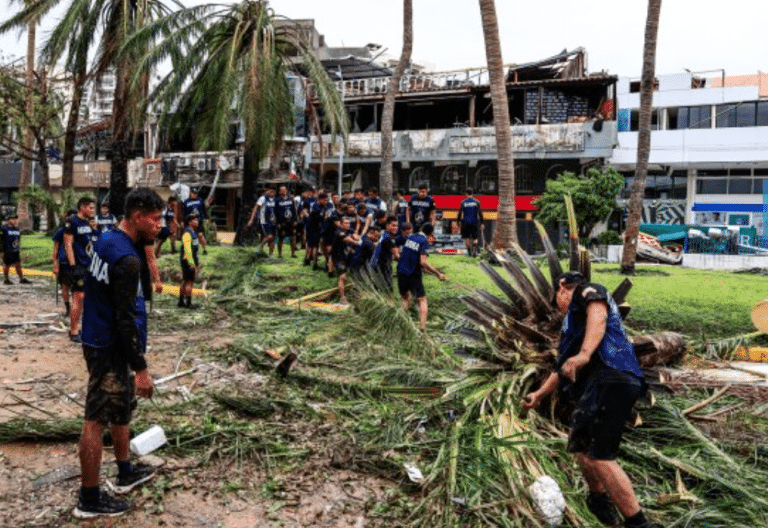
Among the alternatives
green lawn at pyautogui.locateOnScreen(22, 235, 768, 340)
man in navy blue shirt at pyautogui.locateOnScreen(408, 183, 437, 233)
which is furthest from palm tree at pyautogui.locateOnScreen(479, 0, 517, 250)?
man in navy blue shirt at pyautogui.locateOnScreen(408, 183, 437, 233)

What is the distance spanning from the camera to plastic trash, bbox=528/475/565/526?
3912mm

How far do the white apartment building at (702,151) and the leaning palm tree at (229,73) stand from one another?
17.5 meters

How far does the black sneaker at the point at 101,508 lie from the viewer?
3828 millimetres

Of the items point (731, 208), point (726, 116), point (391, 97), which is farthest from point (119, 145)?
point (726, 116)

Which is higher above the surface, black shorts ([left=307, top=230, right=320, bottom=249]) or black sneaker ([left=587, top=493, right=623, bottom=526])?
black shorts ([left=307, top=230, right=320, bottom=249])

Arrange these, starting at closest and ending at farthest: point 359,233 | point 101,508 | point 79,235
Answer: point 101,508 → point 79,235 → point 359,233

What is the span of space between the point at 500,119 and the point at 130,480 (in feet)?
38.5

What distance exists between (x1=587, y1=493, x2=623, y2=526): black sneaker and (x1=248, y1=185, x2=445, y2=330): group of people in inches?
195

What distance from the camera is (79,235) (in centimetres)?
899

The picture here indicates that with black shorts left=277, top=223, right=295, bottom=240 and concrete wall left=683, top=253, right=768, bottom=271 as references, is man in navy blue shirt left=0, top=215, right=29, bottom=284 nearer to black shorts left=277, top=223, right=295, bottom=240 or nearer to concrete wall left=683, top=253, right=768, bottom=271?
black shorts left=277, top=223, right=295, bottom=240

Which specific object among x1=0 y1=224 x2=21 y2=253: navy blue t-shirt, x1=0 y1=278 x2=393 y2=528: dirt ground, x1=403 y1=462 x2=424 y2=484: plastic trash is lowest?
x1=0 y1=278 x2=393 y2=528: dirt ground

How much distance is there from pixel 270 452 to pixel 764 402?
15.1 feet

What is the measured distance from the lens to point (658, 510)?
13.5 ft

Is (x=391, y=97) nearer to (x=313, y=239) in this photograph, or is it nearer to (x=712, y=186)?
(x=313, y=239)
